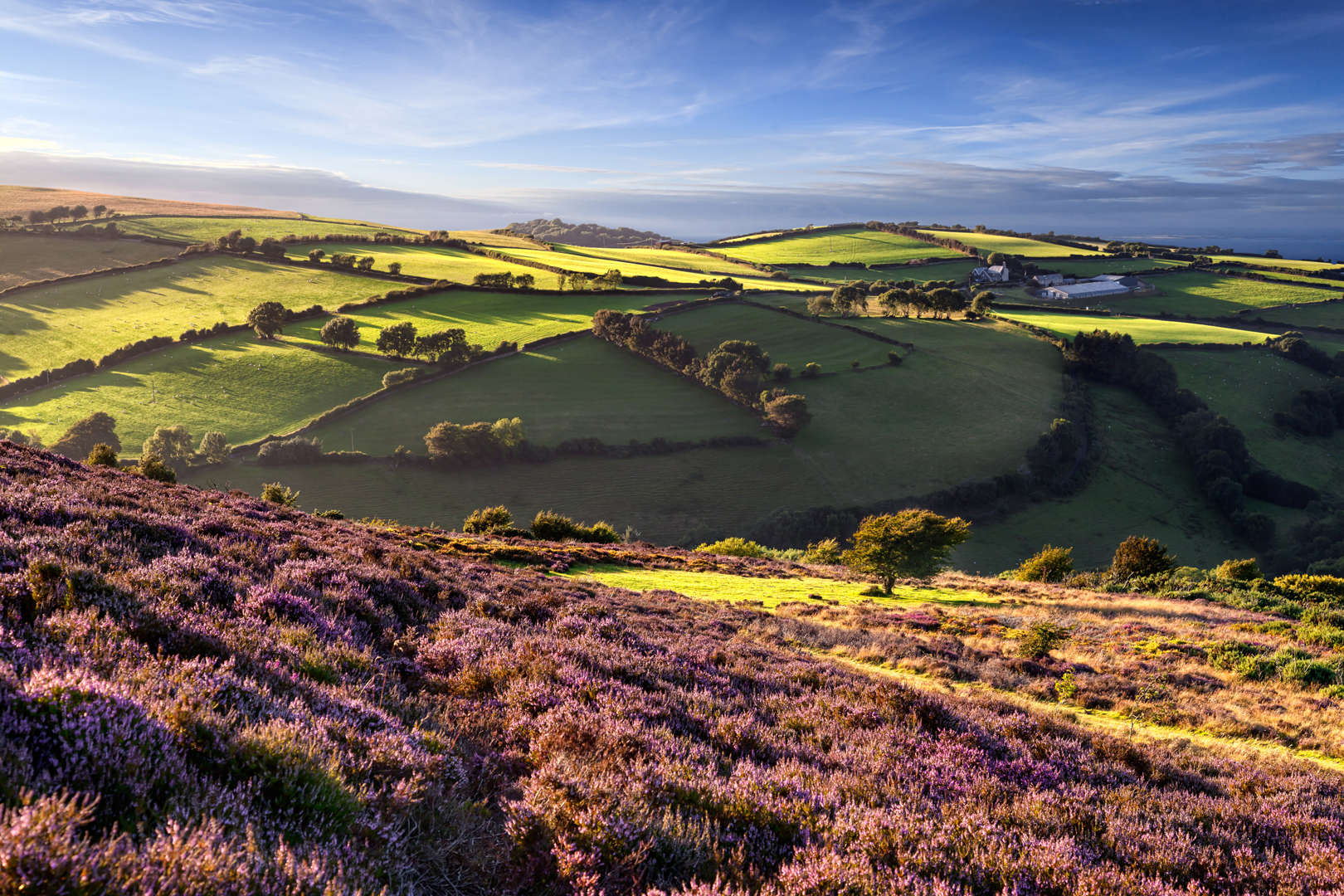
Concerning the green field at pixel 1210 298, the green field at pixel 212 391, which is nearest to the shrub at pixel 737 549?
the green field at pixel 212 391

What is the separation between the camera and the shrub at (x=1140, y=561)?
4050 cm

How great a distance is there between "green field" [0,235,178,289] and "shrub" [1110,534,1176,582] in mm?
160319

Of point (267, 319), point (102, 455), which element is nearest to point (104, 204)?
point (267, 319)

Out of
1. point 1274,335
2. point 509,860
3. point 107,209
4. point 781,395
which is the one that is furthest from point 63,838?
point 107,209

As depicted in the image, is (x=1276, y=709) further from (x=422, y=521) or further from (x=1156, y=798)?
(x=422, y=521)

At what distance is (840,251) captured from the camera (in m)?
182

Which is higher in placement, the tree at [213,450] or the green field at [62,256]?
the green field at [62,256]

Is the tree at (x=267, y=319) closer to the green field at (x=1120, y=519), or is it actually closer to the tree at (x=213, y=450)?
the tree at (x=213, y=450)

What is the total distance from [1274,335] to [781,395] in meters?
110

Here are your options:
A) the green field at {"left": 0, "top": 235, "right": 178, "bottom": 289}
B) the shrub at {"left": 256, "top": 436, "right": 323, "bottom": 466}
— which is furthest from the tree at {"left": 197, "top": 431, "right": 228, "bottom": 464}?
the green field at {"left": 0, "top": 235, "right": 178, "bottom": 289}

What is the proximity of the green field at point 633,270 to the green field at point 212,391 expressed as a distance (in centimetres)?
5972

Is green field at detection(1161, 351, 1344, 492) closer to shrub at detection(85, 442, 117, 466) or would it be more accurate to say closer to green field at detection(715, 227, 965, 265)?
green field at detection(715, 227, 965, 265)

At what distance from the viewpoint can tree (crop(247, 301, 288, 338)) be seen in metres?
89.7

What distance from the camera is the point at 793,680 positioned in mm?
12117
